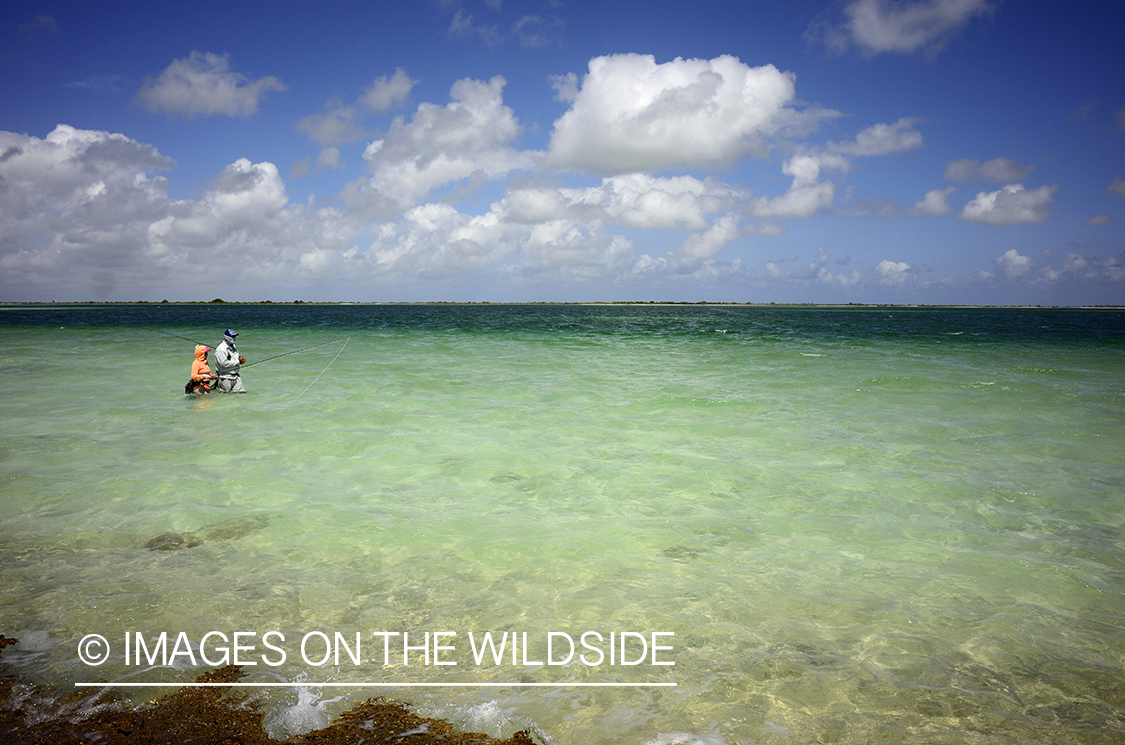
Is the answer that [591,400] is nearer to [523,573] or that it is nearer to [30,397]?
[523,573]

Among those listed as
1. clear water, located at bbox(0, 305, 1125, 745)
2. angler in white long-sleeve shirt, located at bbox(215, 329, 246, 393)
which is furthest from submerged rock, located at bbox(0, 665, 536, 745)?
angler in white long-sleeve shirt, located at bbox(215, 329, 246, 393)

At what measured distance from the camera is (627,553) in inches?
244

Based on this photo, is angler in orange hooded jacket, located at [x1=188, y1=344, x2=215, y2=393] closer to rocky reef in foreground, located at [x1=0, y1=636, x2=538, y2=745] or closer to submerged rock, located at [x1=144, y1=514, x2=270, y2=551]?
submerged rock, located at [x1=144, y1=514, x2=270, y2=551]

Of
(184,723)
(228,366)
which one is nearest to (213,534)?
(184,723)

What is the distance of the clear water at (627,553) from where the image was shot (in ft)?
12.5

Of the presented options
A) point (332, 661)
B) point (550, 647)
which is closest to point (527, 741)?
point (550, 647)

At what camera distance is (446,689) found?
3.84m

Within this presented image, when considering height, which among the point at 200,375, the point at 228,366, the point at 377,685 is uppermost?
the point at 228,366

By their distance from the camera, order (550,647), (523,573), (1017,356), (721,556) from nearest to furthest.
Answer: (550,647) < (523,573) < (721,556) < (1017,356)

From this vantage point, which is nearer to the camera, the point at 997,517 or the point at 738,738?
the point at 738,738

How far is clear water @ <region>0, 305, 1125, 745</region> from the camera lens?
381 cm

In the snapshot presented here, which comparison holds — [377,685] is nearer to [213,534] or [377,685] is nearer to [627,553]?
[627,553]

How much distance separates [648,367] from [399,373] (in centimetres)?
1063

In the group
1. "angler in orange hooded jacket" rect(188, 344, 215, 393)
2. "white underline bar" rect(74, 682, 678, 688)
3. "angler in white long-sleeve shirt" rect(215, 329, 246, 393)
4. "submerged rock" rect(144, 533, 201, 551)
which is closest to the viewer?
"white underline bar" rect(74, 682, 678, 688)
